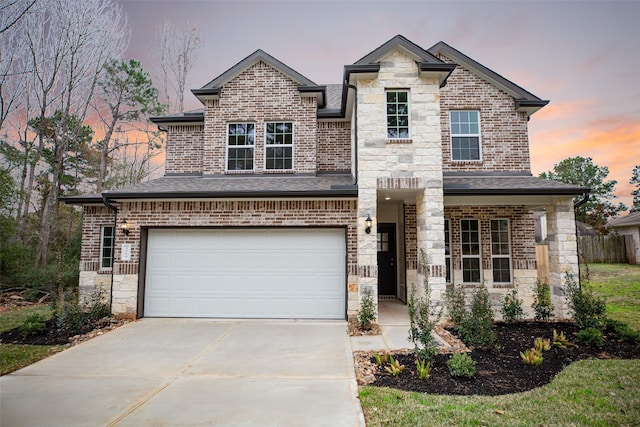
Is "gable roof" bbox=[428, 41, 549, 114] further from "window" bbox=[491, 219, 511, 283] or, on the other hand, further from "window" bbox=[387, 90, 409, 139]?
"window" bbox=[491, 219, 511, 283]

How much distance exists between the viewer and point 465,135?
10.4 m

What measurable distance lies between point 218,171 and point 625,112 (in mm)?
14060

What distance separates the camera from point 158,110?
1942 cm

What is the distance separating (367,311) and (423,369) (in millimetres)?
2891

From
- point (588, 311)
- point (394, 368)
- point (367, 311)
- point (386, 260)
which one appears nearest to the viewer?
point (394, 368)

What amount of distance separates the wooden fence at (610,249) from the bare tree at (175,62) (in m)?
26.3

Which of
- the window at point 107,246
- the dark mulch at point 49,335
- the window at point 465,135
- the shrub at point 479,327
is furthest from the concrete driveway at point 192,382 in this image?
the window at point 465,135

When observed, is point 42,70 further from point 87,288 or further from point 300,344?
point 300,344

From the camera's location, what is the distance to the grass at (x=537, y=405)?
11.8 feet

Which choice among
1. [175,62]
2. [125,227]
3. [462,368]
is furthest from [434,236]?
[175,62]

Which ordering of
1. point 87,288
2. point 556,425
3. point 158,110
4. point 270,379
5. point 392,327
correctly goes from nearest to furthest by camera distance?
point 556,425 < point 270,379 < point 392,327 < point 87,288 < point 158,110

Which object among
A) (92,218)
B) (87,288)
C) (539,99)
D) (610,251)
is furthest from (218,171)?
(610,251)

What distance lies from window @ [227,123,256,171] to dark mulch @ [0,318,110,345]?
5601 mm

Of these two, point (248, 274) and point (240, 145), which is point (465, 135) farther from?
point (248, 274)
